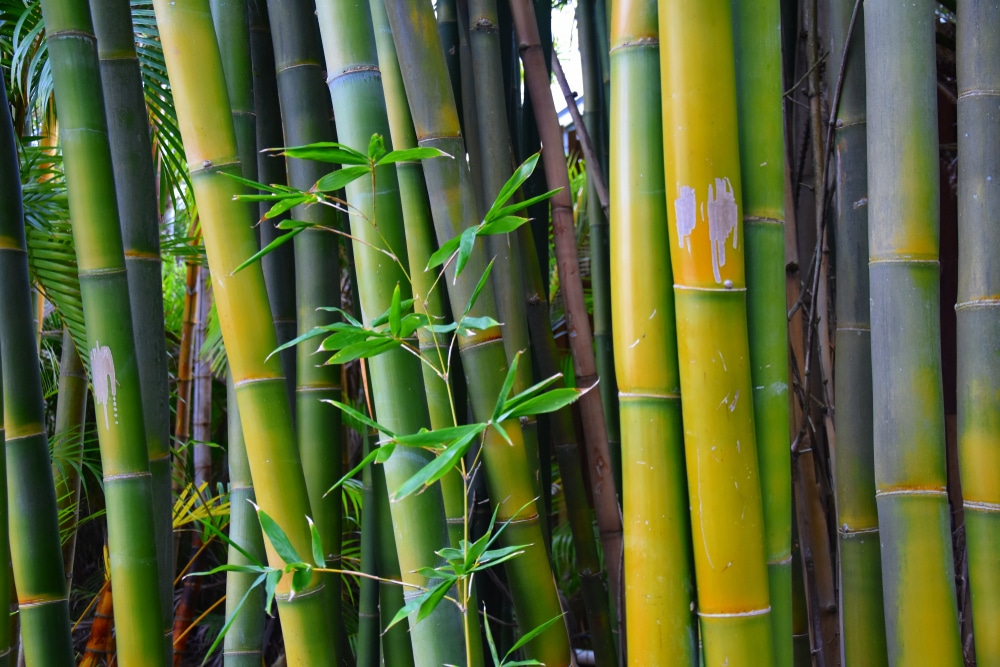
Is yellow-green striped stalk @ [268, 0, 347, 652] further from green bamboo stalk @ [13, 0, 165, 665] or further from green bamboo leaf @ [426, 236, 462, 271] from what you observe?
green bamboo leaf @ [426, 236, 462, 271]

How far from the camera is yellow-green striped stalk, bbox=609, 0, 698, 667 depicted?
0.67 meters

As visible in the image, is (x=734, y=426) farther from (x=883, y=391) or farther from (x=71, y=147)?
(x=71, y=147)

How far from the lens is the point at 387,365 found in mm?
757

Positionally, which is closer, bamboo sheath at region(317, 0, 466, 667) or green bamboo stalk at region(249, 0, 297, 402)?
bamboo sheath at region(317, 0, 466, 667)

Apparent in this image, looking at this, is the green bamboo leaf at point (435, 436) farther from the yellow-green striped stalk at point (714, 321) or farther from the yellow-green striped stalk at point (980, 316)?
the yellow-green striped stalk at point (980, 316)

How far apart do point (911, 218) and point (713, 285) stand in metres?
0.21

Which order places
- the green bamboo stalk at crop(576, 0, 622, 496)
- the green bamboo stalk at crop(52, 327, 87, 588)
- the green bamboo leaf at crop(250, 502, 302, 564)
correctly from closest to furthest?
the green bamboo leaf at crop(250, 502, 302, 564), the green bamboo stalk at crop(576, 0, 622, 496), the green bamboo stalk at crop(52, 327, 87, 588)

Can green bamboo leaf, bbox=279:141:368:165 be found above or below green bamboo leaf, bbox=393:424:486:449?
above

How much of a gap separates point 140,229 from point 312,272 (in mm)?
225

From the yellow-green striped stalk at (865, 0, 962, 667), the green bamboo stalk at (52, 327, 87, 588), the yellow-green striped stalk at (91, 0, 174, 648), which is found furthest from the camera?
the green bamboo stalk at (52, 327, 87, 588)

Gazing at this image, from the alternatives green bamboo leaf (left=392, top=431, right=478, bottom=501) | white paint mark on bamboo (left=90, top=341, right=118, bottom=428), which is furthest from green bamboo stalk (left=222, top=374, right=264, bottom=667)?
green bamboo leaf (left=392, top=431, right=478, bottom=501)

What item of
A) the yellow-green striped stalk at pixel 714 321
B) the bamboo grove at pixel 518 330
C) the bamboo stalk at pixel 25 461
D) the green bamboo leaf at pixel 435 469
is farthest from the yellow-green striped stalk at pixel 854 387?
the bamboo stalk at pixel 25 461

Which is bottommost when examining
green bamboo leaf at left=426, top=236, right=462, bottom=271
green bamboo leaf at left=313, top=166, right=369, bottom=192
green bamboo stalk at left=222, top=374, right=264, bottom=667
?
green bamboo stalk at left=222, top=374, right=264, bottom=667

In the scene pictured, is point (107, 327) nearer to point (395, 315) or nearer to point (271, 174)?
point (271, 174)
